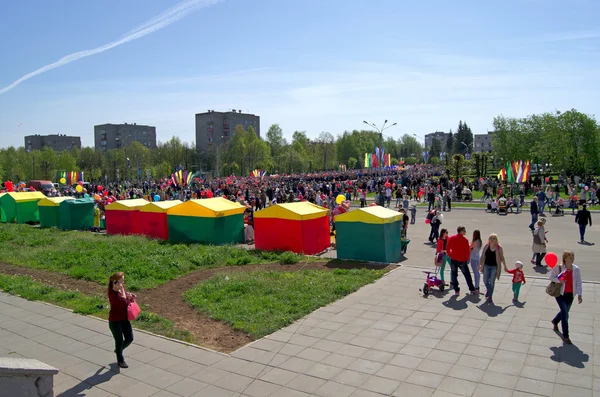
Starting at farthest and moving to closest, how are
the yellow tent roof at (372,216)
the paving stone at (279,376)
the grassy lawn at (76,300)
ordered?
1. the yellow tent roof at (372,216)
2. the grassy lawn at (76,300)
3. the paving stone at (279,376)

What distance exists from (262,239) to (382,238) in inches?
166

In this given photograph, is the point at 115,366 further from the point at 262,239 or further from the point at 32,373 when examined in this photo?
the point at 262,239

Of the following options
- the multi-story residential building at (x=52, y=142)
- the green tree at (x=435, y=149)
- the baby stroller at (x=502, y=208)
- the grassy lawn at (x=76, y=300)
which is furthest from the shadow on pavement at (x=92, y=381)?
the multi-story residential building at (x=52, y=142)

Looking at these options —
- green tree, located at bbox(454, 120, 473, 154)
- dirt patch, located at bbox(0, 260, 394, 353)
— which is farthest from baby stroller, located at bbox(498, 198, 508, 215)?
green tree, located at bbox(454, 120, 473, 154)

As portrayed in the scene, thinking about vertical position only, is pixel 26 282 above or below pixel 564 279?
below

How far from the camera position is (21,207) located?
80.8ft

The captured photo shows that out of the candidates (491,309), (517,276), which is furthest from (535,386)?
(517,276)

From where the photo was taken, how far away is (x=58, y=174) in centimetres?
6694

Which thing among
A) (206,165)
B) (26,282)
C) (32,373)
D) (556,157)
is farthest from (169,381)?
(206,165)

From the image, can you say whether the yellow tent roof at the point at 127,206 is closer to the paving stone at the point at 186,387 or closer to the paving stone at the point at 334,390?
the paving stone at the point at 186,387

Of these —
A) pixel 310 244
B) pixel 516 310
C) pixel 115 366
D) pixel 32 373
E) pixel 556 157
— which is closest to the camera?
pixel 32 373

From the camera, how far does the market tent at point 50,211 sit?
22.7m

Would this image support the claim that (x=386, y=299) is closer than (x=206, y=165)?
Yes

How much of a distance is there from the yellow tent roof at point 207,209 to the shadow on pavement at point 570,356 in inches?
470
